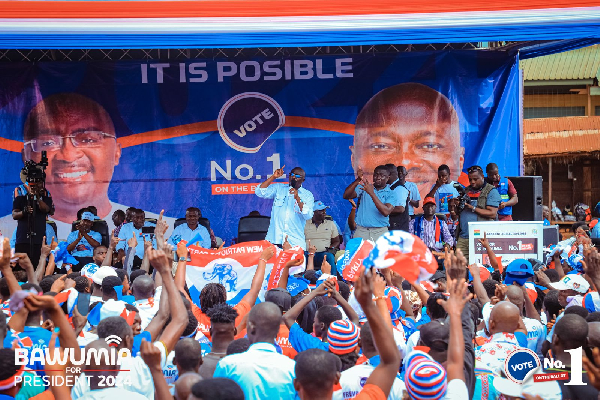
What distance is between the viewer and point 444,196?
34.8 feet

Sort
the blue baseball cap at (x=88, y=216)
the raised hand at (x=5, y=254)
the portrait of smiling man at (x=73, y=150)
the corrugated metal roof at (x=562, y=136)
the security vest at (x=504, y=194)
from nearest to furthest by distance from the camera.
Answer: the raised hand at (x=5, y=254)
the security vest at (x=504, y=194)
the blue baseball cap at (x=88, y=216)
the portrait of smiling man at (x=73, y=150)
the corrugated metal roof at (x=562, y=136)

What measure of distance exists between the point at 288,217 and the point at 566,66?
47.5 feet

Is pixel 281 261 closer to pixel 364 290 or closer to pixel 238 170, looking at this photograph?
pixel 364 290

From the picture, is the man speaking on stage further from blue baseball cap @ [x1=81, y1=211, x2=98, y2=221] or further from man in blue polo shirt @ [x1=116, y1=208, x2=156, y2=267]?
blue baseball cap @ [x1=81, y1=211, x2=98, y2=221]

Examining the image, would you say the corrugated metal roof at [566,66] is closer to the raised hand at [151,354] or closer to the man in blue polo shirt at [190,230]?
the man in blue polo shirt at [190,230]

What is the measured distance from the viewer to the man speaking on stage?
905cm

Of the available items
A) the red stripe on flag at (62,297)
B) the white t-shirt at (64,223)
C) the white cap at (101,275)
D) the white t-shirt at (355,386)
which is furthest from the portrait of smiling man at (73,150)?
the white t-shirt at (355,386)

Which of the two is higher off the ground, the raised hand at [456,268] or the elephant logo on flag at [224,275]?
the raised hand at [456,268]

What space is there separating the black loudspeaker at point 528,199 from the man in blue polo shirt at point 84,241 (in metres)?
6.12

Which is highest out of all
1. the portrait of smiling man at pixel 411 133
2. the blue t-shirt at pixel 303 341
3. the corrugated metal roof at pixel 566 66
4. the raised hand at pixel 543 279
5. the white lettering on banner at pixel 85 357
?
the corrugated metal roof at pixel 566 66

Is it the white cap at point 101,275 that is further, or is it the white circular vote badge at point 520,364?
the white cap at point 101,275

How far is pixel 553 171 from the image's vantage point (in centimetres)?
2033

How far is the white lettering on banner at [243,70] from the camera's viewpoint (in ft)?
37.0

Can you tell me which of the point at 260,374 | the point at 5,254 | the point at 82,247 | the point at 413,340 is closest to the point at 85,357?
the point at 260,374
